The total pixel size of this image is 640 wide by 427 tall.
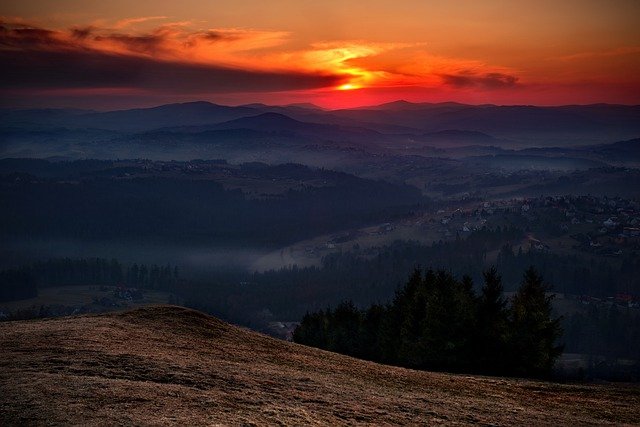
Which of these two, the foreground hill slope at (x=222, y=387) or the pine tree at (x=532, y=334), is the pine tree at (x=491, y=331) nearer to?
the pine tree at (x=532, y=334)

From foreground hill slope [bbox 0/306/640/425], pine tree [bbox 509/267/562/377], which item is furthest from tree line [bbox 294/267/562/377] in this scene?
foreground hill slope [bbox 0/306/640/425]

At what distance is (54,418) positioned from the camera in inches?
849

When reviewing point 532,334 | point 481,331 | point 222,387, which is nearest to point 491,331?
point 481,331

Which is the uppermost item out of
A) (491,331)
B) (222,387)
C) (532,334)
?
(222,387)

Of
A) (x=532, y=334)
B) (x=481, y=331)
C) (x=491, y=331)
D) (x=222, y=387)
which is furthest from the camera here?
(x=481, y=331)

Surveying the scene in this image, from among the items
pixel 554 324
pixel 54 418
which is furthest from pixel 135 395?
pixel 554 324

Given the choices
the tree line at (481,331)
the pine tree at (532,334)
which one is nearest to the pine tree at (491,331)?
the tree line at (481,331)

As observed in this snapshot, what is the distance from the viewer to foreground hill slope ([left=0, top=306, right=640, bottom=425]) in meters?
24.0

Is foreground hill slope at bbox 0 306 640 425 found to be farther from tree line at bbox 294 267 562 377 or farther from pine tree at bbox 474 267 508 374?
pine tree at bbox 474 267 508 374

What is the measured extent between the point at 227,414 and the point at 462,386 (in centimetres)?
2187

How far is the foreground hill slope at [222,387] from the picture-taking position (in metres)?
24.0

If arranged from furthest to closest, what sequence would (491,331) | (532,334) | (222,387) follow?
1. (491,331)
2. (532,334)
3. (222,387)

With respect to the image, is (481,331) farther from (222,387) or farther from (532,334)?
(222,387)

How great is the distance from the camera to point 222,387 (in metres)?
29.1
